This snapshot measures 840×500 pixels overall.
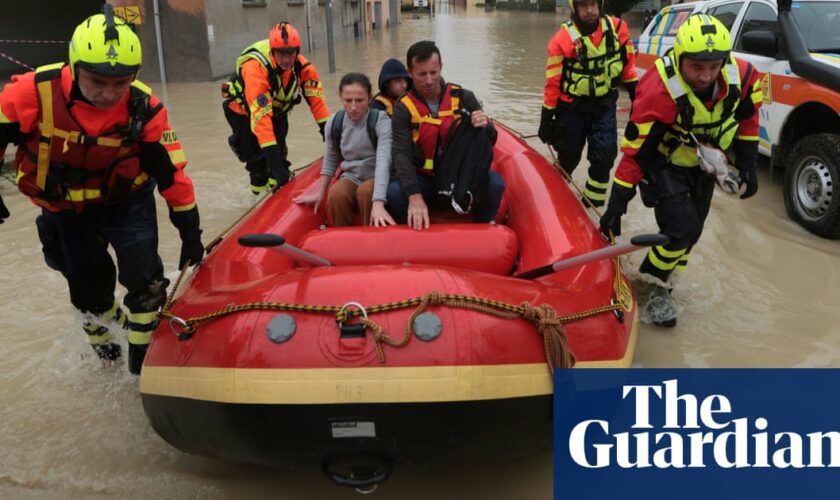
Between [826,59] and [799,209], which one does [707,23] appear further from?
[799,209]

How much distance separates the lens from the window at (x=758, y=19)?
504 cm

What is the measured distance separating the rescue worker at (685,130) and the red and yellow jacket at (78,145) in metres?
2.08

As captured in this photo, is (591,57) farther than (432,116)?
Yes

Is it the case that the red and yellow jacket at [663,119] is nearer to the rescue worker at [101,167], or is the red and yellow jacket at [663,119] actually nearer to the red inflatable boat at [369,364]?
the red inflatable boat at [369,364]

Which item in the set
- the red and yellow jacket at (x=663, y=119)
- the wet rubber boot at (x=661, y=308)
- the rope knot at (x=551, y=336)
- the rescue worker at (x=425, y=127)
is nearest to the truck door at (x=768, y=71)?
the red and yellow jacket at (x=663, y=119)

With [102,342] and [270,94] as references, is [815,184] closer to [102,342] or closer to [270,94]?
[270,94]

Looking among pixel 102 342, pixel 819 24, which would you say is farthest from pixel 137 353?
pixel 819 24

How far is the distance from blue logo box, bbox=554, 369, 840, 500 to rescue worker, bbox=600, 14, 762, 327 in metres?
1.01

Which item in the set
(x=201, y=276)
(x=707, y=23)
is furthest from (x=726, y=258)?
(x=201, y=276)

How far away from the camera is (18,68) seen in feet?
46.9

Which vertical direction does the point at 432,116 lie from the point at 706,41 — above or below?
below

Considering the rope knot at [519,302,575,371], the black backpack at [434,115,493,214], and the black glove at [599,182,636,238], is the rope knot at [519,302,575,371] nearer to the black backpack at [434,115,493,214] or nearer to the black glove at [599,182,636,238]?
the black backpack at [434,115,493,214]

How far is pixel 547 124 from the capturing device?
4570 millimetres

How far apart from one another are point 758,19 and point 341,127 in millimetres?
3741
